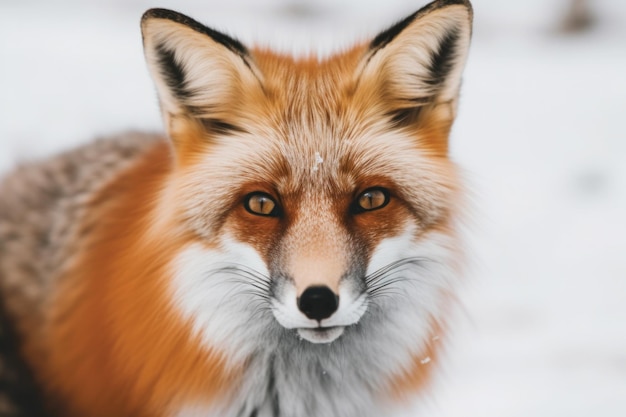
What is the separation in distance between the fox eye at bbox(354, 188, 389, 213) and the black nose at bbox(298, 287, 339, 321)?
0.96 feet

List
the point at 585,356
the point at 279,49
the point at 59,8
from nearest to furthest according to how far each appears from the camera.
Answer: the point at 279,49, the point at 585,356, the point at 59,8

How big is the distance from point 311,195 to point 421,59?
54cm

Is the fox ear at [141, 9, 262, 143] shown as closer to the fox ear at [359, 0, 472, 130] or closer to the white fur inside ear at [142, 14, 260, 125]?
the white fur inside ear at [142, 14, 260, 125]

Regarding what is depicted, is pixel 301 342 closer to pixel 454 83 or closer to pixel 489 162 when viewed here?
pixel 454 83

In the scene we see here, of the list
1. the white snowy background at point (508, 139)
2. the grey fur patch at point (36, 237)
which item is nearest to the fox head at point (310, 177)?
the white snowy background at point (508, 139)

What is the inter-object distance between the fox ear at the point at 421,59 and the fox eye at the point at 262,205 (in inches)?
17.2

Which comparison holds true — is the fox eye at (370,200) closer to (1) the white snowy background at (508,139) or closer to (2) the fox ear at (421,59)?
(2) the fox ear at (421,59)

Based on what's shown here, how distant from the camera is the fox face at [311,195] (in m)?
1.81

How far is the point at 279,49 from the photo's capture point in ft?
7.77

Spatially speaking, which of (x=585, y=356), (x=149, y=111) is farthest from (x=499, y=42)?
(x=585, y=356)

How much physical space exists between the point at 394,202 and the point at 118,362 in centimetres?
98

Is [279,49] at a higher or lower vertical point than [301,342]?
higher

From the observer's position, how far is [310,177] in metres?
1.82

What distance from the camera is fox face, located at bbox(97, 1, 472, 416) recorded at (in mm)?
1809
